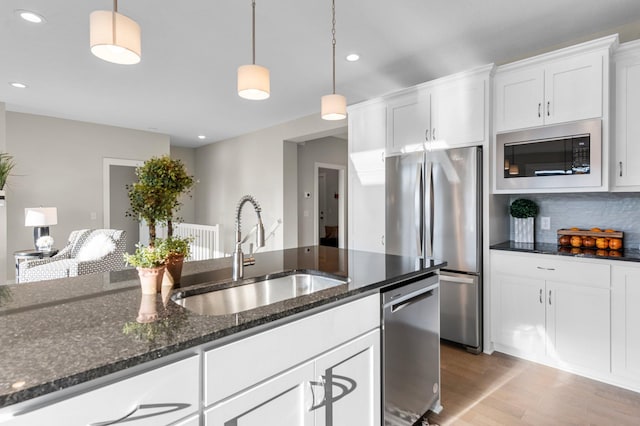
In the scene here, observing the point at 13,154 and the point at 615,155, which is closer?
the point at 615,155

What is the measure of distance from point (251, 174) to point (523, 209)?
4758 mm

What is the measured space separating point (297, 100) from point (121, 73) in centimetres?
205

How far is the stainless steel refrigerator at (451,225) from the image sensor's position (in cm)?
294

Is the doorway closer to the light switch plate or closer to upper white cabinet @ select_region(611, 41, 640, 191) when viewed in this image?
the light switch plate

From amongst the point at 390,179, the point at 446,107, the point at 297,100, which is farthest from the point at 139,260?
the point at 297,100

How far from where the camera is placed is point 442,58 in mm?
3203

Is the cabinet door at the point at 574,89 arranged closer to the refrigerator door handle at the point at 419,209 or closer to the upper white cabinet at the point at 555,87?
the upper white cabinet at the point at 555,87

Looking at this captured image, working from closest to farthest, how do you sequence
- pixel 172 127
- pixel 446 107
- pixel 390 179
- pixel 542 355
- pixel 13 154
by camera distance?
pixel 542 355 < pixel 446 107 < pixel 390 179 < pixel 13 154 < pixel 172 127

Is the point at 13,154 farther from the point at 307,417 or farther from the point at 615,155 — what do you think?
the point at 615,155

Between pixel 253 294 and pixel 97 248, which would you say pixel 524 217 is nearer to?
pixel 253 294

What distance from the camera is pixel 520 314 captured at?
2812 millimetres

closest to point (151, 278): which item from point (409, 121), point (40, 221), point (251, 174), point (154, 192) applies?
point (154, 192)

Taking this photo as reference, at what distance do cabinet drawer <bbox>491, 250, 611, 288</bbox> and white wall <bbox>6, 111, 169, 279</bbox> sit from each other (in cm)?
625

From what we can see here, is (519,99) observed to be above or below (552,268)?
above
